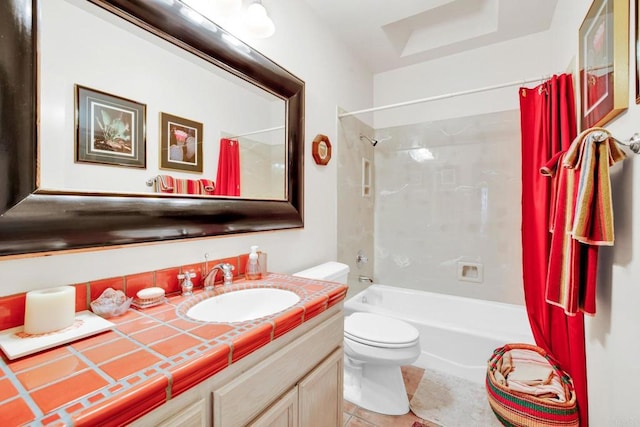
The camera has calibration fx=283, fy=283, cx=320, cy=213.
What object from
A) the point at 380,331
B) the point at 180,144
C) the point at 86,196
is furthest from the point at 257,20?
the point at 380,331

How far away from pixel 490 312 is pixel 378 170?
158cm

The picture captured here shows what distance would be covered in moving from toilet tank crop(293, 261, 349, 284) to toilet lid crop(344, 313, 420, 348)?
29cm

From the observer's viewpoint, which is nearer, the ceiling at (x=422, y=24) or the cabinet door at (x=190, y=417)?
the cabinet door at (x=190, y=417)

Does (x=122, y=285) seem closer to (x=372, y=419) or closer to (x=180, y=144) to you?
(x=180, y=144)

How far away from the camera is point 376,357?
154 centimetres

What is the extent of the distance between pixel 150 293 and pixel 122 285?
0.11 metres

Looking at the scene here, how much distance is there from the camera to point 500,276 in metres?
2.34

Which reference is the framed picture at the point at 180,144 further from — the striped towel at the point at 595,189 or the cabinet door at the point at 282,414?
the striped towel at the point at 595,189

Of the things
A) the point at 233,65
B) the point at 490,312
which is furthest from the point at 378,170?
the point at 233,65

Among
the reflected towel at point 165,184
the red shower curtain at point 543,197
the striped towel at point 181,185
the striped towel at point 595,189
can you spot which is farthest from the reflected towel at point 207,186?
the red shower curtain at point 543,197

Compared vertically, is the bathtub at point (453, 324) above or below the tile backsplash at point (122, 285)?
below

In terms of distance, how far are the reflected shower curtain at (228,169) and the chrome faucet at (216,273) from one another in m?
0.32

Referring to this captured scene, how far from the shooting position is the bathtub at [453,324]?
1.83 metres

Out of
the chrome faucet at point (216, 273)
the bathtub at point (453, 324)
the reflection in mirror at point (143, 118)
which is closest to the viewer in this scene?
the reflection in mirror at point (143, 118)
